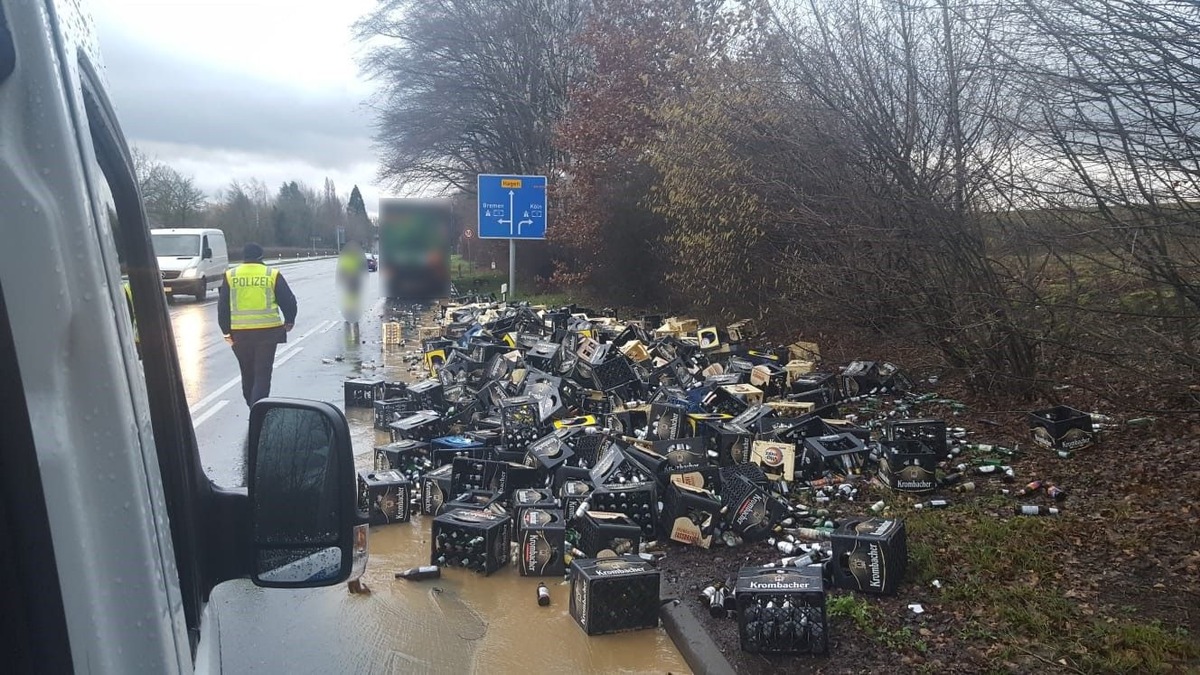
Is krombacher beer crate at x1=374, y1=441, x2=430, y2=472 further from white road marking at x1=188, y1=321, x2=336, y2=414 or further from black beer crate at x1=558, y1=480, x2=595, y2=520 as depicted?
white road marking at x1=188, y1=321, x2=336, y2=414

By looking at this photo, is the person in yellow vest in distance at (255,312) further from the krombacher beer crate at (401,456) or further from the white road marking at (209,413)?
the krombacher beer crate at (401,456)

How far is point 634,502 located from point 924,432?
9.80ft

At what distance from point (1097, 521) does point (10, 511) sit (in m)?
6.38

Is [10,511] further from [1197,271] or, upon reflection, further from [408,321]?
[408,321]

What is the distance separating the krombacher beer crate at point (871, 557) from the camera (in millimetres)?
5078

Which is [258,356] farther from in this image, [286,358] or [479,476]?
[286,358]

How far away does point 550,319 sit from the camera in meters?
15.9

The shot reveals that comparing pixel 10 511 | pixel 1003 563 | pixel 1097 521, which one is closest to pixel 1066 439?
pixel 1097 521

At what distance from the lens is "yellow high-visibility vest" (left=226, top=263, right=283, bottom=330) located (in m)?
9.05

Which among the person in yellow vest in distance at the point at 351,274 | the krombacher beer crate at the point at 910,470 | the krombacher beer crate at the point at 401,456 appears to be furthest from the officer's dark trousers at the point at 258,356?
the person in yellow vest in distance at the point at 351,274

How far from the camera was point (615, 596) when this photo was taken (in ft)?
16.1

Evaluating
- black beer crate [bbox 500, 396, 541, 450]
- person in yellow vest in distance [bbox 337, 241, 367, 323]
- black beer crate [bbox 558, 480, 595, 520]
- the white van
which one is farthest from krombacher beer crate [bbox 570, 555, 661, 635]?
the white van

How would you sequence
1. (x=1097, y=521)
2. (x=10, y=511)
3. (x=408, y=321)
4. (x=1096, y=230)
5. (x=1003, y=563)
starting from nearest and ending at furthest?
(x=10, y=511)
(x=1003, y=563)
(x=1097, y=521)
(x=1096, y=230)
(x=408, y=321)

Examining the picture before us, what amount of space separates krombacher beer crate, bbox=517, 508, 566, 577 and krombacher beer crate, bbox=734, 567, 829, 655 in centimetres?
153
